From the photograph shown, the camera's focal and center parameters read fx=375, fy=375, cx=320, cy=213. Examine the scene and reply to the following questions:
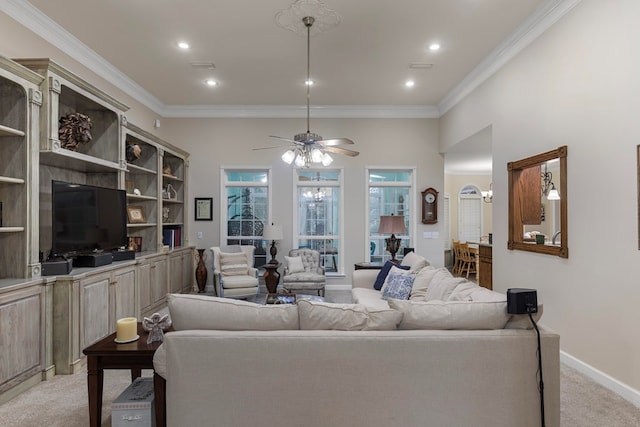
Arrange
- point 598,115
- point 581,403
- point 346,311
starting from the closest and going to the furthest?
point 346,311
point 581,403
point 598,115

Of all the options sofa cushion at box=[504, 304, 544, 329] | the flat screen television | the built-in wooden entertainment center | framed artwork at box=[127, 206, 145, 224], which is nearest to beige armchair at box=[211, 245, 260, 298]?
framed artwork at box=[127, 206, 145, 224]

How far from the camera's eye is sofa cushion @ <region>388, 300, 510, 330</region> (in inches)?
82.6

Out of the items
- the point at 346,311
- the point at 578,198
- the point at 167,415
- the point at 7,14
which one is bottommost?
the point at 167,415

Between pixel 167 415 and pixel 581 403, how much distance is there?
2.82 meters

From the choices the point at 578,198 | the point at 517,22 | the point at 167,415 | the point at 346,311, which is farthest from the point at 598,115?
the point at 167,415

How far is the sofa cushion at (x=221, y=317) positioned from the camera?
2.09m

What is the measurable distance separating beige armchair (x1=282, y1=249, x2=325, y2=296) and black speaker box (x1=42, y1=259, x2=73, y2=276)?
3239 millimetres

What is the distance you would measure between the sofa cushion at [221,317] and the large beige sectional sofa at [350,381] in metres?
0.08

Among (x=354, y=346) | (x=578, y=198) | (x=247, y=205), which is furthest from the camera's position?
(x=247, y=205)

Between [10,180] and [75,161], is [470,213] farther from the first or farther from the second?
[10,180]

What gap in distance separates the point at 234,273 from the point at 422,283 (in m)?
3.25

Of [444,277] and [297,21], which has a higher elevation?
[297,21]

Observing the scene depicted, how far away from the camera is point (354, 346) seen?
2016mm

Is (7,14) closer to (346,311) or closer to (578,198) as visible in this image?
(346,311)
